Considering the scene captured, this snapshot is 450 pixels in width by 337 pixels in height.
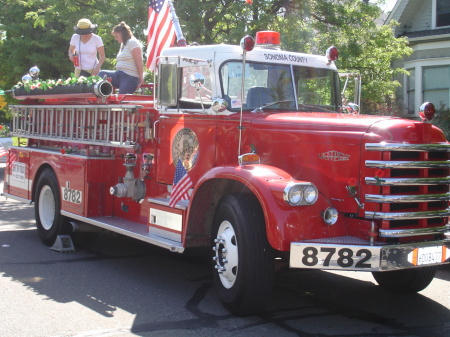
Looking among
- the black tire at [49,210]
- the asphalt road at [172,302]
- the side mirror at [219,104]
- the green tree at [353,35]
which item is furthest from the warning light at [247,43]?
the green tree at [353,35]

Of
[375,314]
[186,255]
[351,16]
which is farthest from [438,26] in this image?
[375,314]

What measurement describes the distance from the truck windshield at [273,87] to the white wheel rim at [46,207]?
3506mm

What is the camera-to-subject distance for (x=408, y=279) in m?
6.15

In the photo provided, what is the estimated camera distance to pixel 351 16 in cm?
1396

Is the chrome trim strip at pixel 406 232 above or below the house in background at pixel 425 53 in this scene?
below

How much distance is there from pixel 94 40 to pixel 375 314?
596 cm

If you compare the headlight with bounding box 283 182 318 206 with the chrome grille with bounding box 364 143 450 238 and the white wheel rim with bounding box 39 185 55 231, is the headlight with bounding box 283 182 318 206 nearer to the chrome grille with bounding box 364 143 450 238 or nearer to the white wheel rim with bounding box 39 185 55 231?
the chrome grille with bounding box 364 143 450 238

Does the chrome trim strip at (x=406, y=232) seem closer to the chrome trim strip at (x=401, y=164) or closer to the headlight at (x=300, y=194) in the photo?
the chrome trim strip at (x=401, y=164)

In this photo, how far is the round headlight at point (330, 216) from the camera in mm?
5191

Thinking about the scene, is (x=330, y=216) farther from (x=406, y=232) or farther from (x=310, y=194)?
(x=406, y=232)

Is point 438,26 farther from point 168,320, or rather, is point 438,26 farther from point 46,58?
point 168,320

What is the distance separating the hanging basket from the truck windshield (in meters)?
1.73

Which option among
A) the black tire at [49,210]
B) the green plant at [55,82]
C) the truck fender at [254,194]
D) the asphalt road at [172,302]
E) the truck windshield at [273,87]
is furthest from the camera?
the black tire at [49,210]

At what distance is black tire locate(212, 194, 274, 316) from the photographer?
5.24m
